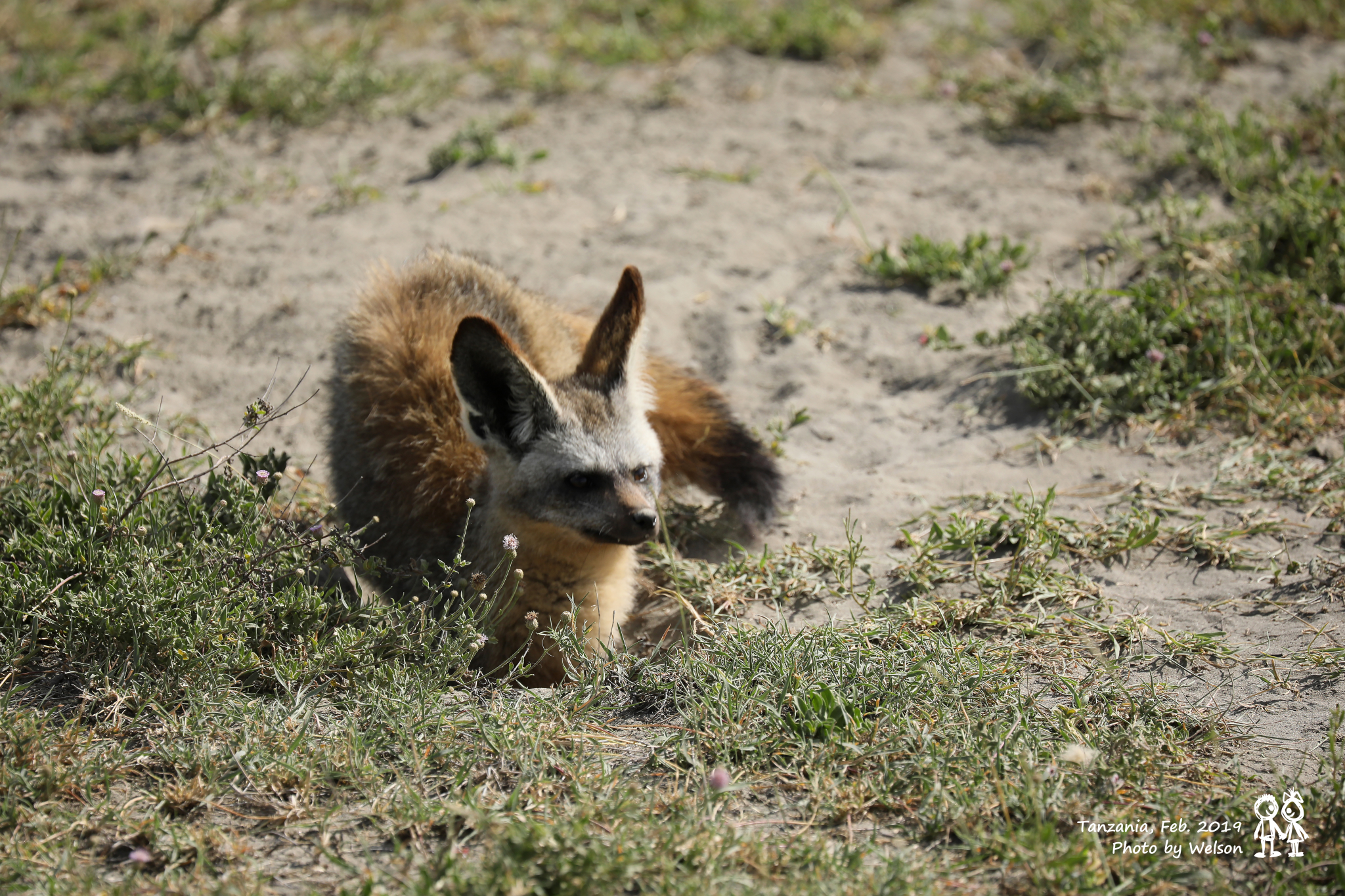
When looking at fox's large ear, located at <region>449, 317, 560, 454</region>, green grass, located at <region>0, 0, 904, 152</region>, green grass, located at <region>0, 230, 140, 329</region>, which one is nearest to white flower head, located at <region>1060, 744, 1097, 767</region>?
fox's large ear, located at <region>449, 317, 560, 454</region>

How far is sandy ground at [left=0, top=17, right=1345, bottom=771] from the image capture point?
4.95 m

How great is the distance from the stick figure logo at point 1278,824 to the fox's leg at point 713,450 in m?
2.25

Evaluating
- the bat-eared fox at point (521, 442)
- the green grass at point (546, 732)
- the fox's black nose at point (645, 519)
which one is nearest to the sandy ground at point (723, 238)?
the bat-eared fox at point (521, 442)

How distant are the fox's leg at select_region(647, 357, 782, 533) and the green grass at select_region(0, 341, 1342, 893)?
52cm

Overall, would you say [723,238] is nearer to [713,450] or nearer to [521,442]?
[713,450]

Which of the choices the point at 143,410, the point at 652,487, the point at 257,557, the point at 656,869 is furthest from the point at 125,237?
the point at 656,869

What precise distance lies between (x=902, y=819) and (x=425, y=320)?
3.01m

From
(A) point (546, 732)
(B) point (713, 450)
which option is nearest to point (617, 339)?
(B) point (713, 450)

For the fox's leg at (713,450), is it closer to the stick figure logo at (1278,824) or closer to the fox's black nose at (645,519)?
the fox's black nose at (645,519)

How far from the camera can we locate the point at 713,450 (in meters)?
4.65

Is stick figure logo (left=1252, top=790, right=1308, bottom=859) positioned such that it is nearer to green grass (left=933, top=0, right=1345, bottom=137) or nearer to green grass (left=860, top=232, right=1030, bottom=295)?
green grass (left=860, top=232, right=1030, bottom=295)

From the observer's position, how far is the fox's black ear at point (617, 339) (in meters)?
4.14

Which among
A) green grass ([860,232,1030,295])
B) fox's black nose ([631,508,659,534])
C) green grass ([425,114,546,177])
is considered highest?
green grass ([425,114,546,177])

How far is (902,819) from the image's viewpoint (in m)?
2.81
